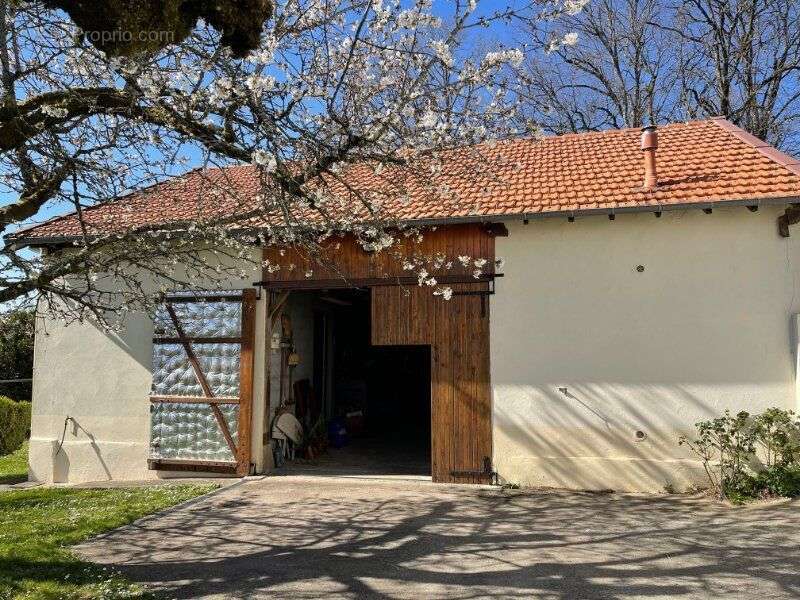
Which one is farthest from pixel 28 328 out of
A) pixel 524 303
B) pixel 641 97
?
pixel 641 97

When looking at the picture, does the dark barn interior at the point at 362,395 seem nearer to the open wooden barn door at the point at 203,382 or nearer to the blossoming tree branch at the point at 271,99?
the open wooden barn door at the point at 203,382

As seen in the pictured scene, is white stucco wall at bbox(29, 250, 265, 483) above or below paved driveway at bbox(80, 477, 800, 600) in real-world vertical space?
above

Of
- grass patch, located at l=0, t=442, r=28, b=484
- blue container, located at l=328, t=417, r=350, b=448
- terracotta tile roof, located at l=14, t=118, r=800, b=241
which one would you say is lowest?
grass patch, located at l=0, t=442, r=28, b=484

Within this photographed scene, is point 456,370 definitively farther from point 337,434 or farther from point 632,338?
point 337,434

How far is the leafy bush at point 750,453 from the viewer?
6.38 m

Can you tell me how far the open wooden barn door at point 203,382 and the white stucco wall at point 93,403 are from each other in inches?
11.0

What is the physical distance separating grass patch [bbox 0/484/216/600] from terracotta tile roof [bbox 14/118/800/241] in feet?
9.68

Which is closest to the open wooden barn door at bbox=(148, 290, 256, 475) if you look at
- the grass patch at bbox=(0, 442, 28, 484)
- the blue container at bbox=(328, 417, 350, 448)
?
the blue container at bbox=(328, 417, 350, 448)

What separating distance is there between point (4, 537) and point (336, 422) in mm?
6058

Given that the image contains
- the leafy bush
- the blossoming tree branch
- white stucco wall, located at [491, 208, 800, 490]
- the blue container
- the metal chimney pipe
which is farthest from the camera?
the blue container

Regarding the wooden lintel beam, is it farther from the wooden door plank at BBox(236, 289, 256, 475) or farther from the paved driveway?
the wooden door plank at BBox(236, 289, 256, 475)

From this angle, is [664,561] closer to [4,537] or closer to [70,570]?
[70,570]

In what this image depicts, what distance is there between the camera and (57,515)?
6.32 metres

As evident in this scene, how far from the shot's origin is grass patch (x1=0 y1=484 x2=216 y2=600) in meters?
4.11
